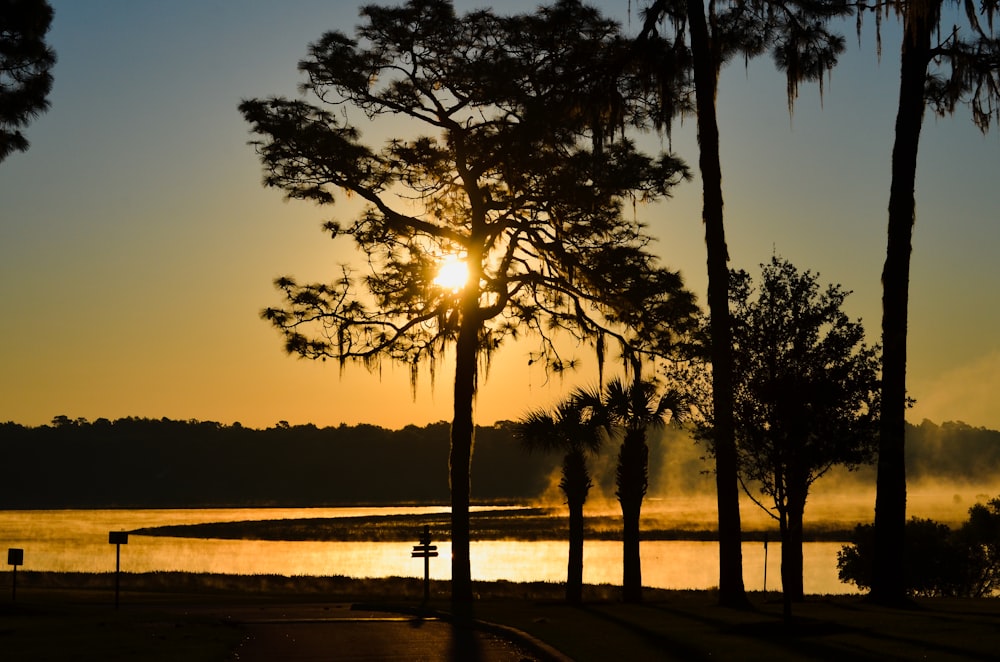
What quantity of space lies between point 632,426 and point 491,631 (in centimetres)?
1508

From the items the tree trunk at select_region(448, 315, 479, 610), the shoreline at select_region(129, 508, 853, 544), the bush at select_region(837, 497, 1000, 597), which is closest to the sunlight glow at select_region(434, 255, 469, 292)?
the tree trunk at select_region(448, 315, 479, 610)

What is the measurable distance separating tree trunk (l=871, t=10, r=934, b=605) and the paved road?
36.5 feet

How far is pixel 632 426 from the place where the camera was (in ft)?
121

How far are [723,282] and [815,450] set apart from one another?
4.64 meters

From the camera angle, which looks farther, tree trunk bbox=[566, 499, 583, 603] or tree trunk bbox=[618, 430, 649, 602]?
tree trunk bbox=[618, 430, 649, 602]

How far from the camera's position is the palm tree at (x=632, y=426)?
117ft

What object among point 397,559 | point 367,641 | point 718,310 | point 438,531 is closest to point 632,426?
point 718,310

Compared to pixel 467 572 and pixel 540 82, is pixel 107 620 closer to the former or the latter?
pixel 467 572

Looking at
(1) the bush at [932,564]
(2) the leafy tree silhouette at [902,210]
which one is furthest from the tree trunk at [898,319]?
(1) the bush at [932,564]

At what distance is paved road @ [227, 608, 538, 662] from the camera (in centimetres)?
1852

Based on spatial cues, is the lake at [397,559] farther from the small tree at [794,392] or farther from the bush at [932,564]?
the small tree at [794,392]

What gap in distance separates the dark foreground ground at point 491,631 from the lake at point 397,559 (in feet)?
110

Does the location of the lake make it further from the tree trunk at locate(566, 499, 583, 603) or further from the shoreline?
the tree trunk at locate(566, 499, 583, 603)

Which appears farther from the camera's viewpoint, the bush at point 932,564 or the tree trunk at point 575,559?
the bush at point 932,564
